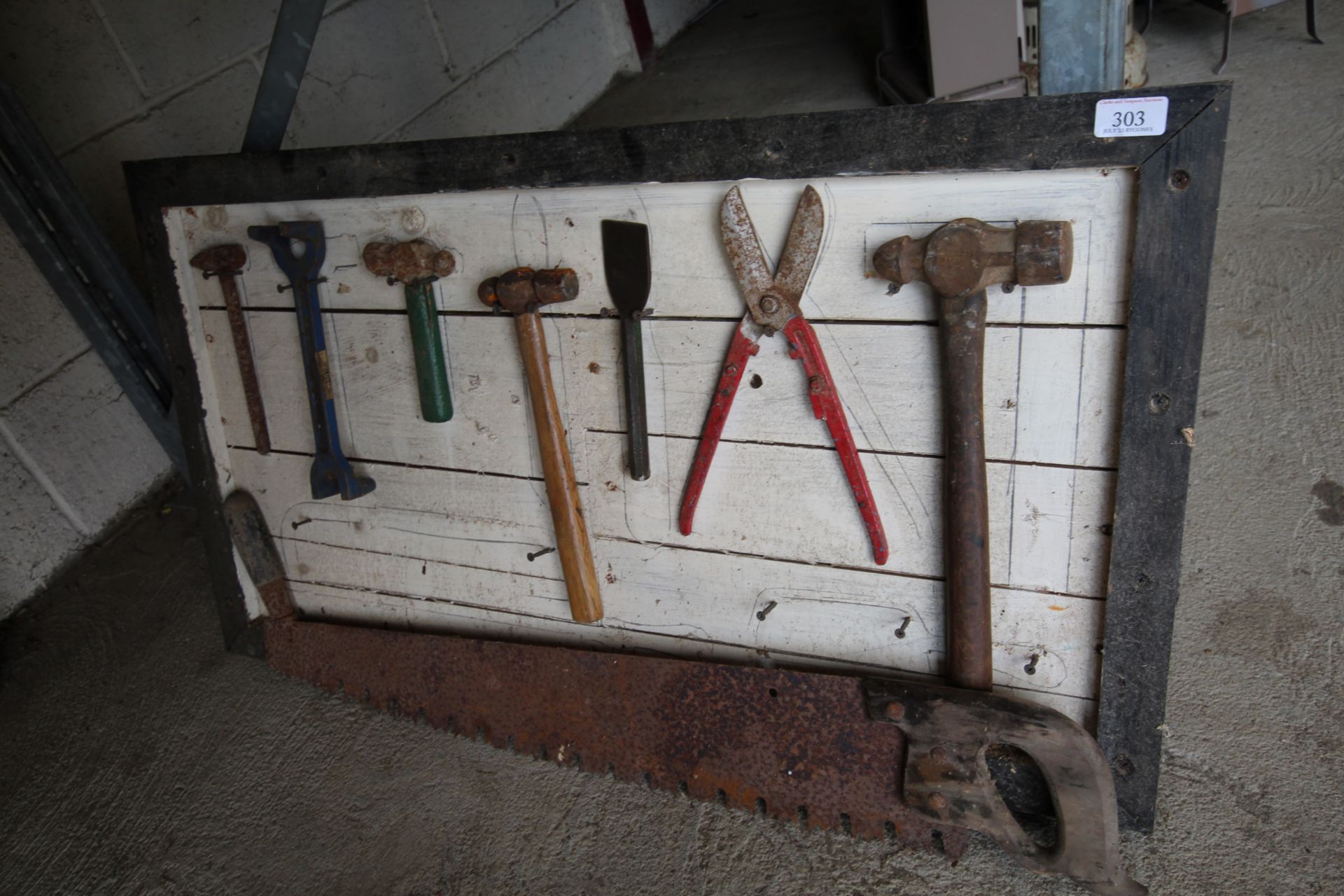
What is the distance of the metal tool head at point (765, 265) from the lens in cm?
99

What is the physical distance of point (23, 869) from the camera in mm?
1238

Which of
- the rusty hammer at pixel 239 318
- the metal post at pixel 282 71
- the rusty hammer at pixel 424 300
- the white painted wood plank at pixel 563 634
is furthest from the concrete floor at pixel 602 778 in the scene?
the metal post at pixel 282 71

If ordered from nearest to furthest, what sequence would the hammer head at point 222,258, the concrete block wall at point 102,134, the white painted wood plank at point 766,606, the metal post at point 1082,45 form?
the metal post at point 1082,45 → the white painted wood plank at point 766,606 → the hammer head at point 222,258 → the concrete block wall at point 102,134

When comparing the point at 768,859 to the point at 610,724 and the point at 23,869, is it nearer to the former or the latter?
the point at 610,724

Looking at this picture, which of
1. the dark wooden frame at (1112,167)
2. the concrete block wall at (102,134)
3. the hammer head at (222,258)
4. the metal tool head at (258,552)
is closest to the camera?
the dark wooden frame at (1112,167)

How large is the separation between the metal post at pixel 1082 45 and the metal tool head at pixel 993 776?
711 millimetres

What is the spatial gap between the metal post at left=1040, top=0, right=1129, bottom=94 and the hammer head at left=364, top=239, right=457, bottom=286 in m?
0.77

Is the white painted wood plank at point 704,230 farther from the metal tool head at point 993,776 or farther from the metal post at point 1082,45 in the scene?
the metal tool head at point 993,776

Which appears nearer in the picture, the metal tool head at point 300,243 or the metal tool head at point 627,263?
the metal tool head at point 627,263

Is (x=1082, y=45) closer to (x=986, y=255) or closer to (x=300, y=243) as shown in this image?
(x=986, y=255)

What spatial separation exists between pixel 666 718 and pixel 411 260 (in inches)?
28.6

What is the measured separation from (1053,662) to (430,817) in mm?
878

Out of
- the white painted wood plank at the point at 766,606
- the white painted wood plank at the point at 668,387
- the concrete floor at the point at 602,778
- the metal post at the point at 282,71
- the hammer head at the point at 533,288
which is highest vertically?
the metal post at the point at 282,71

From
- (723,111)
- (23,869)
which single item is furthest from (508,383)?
(723,111)
